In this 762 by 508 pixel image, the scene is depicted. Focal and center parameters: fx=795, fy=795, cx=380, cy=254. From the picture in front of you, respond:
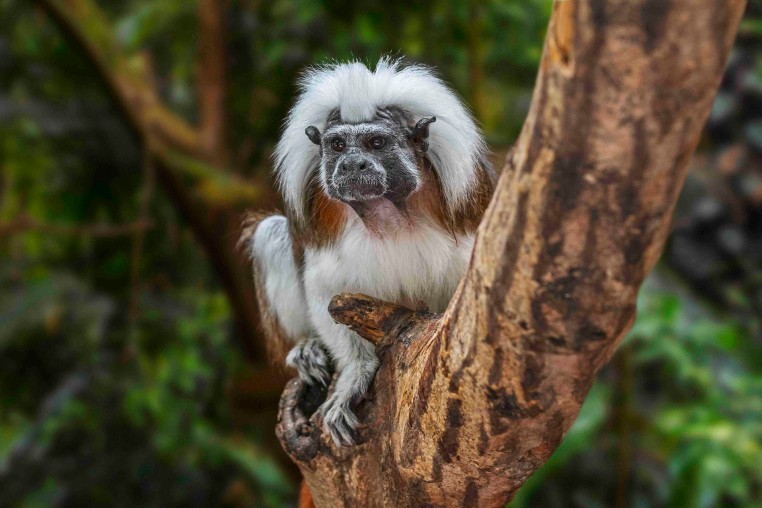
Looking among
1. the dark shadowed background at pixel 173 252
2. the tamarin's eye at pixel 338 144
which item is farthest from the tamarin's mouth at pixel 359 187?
the dark shadowed background at pixel 173 252

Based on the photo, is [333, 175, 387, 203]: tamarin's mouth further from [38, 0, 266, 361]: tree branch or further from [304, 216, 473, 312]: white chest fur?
[38, 0, 266, 361]: tree branch

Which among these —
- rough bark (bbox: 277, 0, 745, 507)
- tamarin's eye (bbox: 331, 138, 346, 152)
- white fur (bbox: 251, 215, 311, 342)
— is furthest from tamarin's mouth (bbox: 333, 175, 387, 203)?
white fur (bbox: 251, 215, 311, 342)

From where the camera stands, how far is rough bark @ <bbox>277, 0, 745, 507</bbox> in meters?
0.99

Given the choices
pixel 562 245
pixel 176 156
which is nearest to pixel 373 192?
pixel 562 245

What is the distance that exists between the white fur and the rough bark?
90 cm

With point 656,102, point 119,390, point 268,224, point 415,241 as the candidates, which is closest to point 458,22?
point 268,224

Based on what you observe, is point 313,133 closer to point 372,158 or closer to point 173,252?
point 372,158

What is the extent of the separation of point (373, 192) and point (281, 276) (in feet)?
2.38

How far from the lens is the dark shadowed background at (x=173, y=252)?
154 inches

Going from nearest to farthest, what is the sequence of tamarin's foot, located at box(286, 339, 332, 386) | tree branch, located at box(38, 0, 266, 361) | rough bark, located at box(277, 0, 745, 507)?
rough bark, located at box(277, 0, 745, 507), tamarin's foot, located at box(286, 339, 332, 386), tree branch, located at box(38, 0, 266, 361)

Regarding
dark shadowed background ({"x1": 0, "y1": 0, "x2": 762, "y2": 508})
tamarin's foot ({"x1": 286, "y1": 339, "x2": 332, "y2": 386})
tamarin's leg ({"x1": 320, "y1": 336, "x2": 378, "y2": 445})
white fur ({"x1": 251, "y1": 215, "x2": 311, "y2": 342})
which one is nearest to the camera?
tamarin's leg ({"x1": 320, "y1": 336, "x2": 378, "y2": 445})

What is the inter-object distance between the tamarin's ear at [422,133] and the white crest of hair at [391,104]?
20 mm

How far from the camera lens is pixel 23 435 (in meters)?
4.00

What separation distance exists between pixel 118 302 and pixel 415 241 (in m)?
2.60
